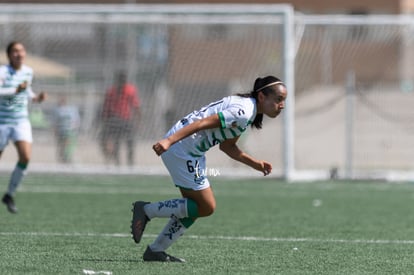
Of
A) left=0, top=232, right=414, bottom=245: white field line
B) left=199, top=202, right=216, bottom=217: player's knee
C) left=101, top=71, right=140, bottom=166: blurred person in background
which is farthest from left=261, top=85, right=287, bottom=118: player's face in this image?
left=101, top=71, right=140, bottom=166: blurred person in background

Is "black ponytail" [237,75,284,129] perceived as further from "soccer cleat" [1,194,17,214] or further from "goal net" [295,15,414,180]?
"goal net" [295,15,414,180]

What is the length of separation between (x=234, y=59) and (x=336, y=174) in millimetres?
3387

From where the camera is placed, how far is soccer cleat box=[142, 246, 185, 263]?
916cm

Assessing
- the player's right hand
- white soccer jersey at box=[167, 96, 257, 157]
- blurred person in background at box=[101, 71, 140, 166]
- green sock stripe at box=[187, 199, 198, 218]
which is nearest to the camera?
the player's right hand

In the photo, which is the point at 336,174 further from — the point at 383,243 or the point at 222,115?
the point at 222,115

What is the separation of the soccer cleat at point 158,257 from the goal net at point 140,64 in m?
12.2

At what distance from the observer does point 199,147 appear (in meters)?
8.97

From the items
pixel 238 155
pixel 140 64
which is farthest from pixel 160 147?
pixel 140 64

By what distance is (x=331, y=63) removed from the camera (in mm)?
23484

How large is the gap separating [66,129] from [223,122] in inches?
568

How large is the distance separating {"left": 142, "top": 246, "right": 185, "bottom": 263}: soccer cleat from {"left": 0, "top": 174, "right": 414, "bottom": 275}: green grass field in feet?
0.41

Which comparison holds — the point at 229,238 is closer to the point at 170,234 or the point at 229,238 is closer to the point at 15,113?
the point at 170,234

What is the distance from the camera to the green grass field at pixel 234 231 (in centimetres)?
899

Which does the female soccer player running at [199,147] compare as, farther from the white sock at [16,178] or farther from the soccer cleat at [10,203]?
the white sock at [16,178]
